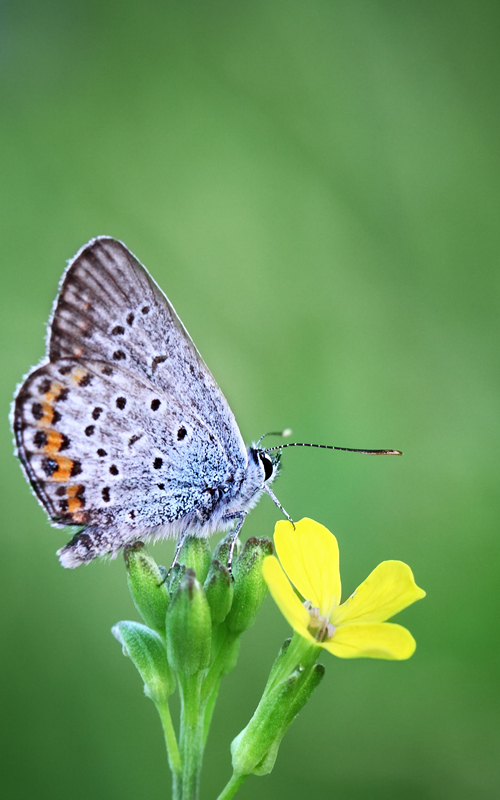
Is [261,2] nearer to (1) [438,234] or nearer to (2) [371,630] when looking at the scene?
(1) [438,234]

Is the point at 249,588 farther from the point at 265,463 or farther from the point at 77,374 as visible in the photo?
the point at 77,374

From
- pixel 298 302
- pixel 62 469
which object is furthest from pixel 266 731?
pixel 298 302

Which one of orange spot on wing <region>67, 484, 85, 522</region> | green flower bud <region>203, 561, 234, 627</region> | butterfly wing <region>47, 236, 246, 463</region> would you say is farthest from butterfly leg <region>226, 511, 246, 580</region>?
orange spot on wing <region>67, 484, 85, 522</region>

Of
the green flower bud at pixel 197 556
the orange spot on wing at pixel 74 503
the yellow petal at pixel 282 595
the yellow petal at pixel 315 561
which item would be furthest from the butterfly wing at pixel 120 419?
the yellow petal at pixel 282 595

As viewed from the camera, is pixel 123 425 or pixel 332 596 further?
pixel 123 425

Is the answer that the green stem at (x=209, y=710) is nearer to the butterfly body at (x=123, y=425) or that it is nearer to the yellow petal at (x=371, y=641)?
the yellow petal at (x=371, y=641)

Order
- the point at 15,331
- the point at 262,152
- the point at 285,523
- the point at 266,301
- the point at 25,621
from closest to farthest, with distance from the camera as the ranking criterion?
the point at 285,523 → the point at 25,621 → the point at 15,331 → the point at 266,301 → the point at 262,152

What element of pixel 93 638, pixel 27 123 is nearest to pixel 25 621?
pixel 93 638

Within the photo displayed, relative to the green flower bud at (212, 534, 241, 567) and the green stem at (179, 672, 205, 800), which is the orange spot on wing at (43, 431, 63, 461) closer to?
the green flower bud at (212, 534, 241, 567)
